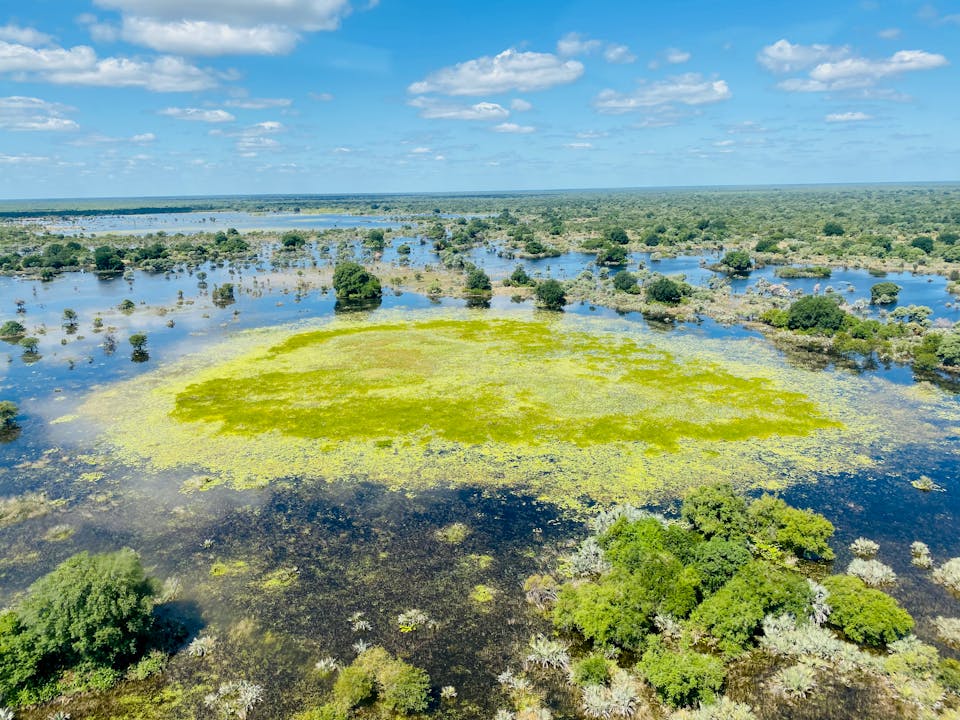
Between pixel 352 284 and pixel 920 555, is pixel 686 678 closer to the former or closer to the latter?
pixel 920 555

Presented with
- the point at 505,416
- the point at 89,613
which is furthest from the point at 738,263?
the point at 89,613

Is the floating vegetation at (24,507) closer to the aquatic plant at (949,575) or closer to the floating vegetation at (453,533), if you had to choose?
the floating vegetation at (453,533)

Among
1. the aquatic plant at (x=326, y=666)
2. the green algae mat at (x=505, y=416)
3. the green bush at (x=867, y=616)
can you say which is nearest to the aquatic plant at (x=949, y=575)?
the green bush at (x=867, y=616)

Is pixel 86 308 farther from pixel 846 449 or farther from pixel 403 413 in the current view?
pixel 846 449

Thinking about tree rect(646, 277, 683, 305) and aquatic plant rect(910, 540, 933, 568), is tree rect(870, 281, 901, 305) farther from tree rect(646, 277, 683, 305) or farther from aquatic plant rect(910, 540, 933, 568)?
aquatic plant rect(910, 540, 933, 568)

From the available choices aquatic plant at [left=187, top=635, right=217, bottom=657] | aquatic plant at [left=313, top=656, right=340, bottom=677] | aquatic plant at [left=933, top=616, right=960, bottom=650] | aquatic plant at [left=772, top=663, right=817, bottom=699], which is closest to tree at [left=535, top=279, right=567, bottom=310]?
aquatic plant at [left=933, top=616, right=960, bottom=650]
